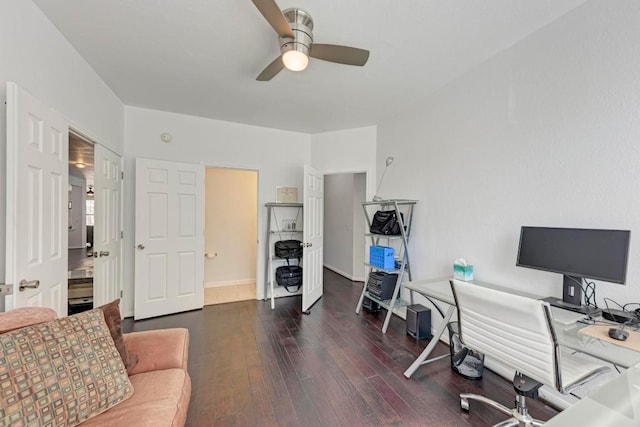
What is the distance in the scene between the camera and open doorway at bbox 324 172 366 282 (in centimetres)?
530

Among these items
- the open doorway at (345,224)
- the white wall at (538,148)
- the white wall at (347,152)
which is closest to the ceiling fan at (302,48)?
the white wall at (538,148)

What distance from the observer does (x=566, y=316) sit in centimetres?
153

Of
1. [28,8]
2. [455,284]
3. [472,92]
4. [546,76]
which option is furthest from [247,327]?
[546,76]

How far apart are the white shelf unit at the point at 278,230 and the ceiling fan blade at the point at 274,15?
8.42 ft

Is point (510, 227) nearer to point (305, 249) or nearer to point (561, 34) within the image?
point (561, 34)

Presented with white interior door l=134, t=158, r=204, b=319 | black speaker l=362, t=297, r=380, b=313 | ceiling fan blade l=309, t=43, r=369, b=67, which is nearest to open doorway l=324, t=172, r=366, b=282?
black speaker l=362, t=297, r=380, b=313

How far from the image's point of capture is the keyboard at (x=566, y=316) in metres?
1.46

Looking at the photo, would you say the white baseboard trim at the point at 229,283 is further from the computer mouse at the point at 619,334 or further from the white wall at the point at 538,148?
the computer mouse at the point at 619,334

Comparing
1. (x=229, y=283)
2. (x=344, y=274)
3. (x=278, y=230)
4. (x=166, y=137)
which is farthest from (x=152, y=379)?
(x=344, y=274)

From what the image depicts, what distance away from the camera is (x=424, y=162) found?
309 cm

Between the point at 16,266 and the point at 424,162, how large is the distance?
11.1 ft

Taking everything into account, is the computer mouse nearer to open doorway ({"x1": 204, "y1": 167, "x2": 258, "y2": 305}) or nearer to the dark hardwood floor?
the dark hardwood floor

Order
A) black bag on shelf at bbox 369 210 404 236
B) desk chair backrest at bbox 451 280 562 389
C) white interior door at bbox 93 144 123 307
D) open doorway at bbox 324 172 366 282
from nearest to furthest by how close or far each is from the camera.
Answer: desk chair backrest at bbox 451 280 562 389 → white interior door at bbox 93 144 123 307 → black bag on shelf at bbox 369 210 404 236 → open doorway at bbox 324 172 366 282

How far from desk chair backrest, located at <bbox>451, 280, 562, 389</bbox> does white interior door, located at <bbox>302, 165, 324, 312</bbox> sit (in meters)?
2.21
